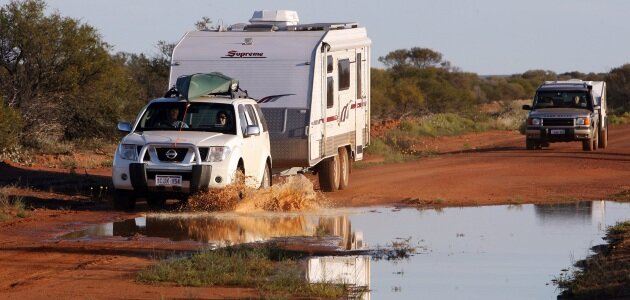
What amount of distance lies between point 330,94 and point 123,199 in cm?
477

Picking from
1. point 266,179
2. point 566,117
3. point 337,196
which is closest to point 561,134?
point 566,117

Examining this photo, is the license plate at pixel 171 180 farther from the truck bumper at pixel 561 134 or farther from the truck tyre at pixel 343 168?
the truck bumper at pixel 561 134

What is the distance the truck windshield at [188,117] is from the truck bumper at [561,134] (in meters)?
16.6

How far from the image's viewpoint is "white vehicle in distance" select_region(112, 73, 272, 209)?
17938 millimetres

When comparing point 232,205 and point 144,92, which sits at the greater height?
point 144,92

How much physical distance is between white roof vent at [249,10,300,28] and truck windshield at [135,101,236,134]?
468cm

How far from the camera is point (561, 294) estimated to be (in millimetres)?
11445

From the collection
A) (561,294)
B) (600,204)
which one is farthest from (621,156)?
(561,294)

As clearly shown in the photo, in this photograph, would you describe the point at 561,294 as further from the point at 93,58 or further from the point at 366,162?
the point at 93,58

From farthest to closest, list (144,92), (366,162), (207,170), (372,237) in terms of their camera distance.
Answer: (144,92) → (366,162) → (207,170) → (372,237)

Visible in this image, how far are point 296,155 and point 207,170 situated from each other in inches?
116

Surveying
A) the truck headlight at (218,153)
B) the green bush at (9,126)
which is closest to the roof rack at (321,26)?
the truck headlight at (218,153)

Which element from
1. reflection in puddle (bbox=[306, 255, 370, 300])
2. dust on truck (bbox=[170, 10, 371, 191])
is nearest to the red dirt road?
dust on truck (bbox=[170, 10, 371, 191])

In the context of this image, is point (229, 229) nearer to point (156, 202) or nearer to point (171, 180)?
point (171, 180)
